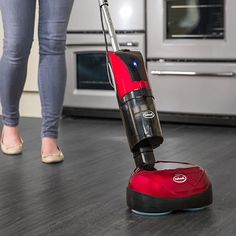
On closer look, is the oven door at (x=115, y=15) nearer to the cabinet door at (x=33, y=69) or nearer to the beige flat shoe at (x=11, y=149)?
the cabinet door at (x=33, y=69)

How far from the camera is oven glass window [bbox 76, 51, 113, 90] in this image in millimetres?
2930

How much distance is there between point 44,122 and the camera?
1.95m

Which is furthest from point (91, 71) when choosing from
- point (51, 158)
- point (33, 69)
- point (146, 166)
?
point (146, 166)

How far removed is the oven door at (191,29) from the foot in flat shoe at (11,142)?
907mm

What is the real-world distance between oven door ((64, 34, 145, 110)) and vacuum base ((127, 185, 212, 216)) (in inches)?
60.0

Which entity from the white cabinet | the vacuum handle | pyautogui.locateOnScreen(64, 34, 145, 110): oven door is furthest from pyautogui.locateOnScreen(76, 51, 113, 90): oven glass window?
the vacuum handle

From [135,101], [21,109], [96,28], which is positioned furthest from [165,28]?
[135,101]

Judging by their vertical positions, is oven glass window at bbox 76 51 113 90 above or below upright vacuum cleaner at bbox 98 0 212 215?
below

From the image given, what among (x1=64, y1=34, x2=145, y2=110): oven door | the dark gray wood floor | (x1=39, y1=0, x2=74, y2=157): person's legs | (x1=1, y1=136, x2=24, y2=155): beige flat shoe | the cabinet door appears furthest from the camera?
the cabinet door

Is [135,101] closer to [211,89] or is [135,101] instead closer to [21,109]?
[211,89]

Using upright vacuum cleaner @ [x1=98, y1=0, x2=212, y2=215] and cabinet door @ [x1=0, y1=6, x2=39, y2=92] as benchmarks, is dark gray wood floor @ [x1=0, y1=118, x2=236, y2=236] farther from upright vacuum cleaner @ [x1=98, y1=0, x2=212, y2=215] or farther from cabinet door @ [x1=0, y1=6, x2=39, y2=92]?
cabinet door @ [x1=0, y1=6, x2=39, y2=92]

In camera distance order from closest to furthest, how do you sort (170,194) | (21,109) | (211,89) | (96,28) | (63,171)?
(170,194), (63,171), (211,89), (96,28), (21,109)

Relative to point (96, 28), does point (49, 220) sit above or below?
below

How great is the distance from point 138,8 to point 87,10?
28cm
